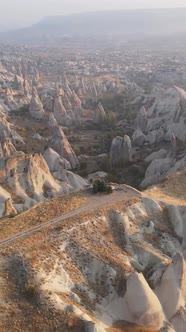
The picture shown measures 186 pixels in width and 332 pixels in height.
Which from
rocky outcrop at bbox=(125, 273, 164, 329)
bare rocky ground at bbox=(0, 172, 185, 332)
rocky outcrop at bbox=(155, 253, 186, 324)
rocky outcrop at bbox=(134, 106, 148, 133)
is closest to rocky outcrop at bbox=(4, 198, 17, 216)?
bare rocky ground at bbox=(0, 172, 185, 332)

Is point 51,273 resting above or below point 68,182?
above

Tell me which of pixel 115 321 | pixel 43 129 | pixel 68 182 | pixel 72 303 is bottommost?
pixel 43 129

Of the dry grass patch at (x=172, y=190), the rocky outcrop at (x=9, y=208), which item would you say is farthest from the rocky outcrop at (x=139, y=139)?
the rocky outcrop at (x=9, y=208)

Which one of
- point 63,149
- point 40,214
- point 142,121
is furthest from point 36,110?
point 40,214

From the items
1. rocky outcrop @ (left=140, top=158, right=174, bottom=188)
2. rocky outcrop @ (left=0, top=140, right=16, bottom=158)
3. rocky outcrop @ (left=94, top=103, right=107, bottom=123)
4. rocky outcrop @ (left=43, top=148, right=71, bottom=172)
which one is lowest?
rocky outcrop @ (left=94, top=103, right=107, bottom=123)

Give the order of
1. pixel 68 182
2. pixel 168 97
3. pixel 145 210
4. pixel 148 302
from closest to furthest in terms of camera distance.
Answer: pixel 148 302, pixel 145 210, pixel 68 182, pixel 168 97

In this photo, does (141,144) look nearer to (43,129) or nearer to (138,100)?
(43,129)

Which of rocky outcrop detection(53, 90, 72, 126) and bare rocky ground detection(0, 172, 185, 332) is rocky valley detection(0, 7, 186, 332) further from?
rocky outcrop detection(53, 90, 72, 126)

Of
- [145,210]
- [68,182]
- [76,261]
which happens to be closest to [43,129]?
[68,182]

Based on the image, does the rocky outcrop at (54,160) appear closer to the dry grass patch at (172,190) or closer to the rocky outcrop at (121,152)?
the rocky outcrop at (121,152)

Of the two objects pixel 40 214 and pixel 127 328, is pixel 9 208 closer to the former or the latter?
pixel 40 214
